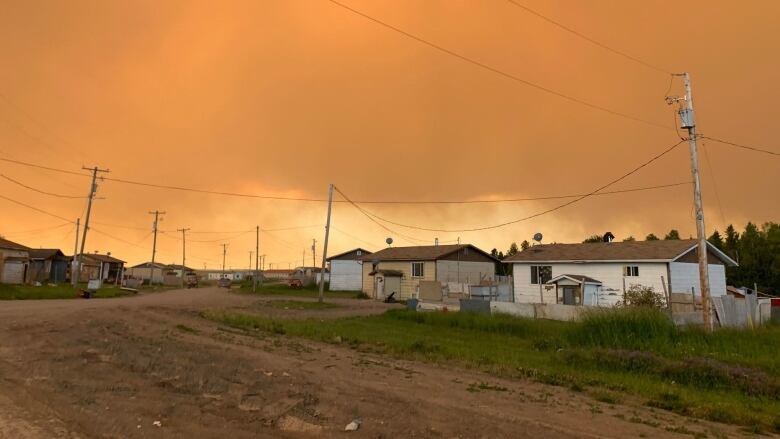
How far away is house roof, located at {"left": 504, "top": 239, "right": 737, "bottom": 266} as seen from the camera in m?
36.6

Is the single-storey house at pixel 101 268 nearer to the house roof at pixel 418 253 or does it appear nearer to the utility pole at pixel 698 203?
the house roof at pixel 418 253

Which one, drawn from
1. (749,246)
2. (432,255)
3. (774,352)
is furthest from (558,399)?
(749,246)

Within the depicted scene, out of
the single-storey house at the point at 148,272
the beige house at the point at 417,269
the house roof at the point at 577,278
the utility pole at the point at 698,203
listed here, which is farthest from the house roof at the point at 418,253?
the single-storey house at the point at 148,272

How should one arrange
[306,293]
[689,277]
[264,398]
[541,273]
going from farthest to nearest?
1. [306,293]
2. [541,273]
3. [689,277]
4. [264,398]

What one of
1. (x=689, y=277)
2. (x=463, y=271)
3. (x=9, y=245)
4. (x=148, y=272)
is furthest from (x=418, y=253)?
(x=148, y=272)

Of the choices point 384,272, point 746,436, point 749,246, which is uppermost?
point 749,246

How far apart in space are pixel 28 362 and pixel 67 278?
69.0 m

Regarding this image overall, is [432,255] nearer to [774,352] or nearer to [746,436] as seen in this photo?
[774,352]

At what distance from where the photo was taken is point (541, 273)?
139 feet

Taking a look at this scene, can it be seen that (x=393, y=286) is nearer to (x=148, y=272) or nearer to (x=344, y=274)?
(x=344, y=274)

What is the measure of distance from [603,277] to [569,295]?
2.85 m

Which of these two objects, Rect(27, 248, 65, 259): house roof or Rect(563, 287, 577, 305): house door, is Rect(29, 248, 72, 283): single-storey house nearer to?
Rect(27, 248, 65, 259): house roof

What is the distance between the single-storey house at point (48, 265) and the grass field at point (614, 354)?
5246 cm

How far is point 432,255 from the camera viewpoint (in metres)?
54.2
